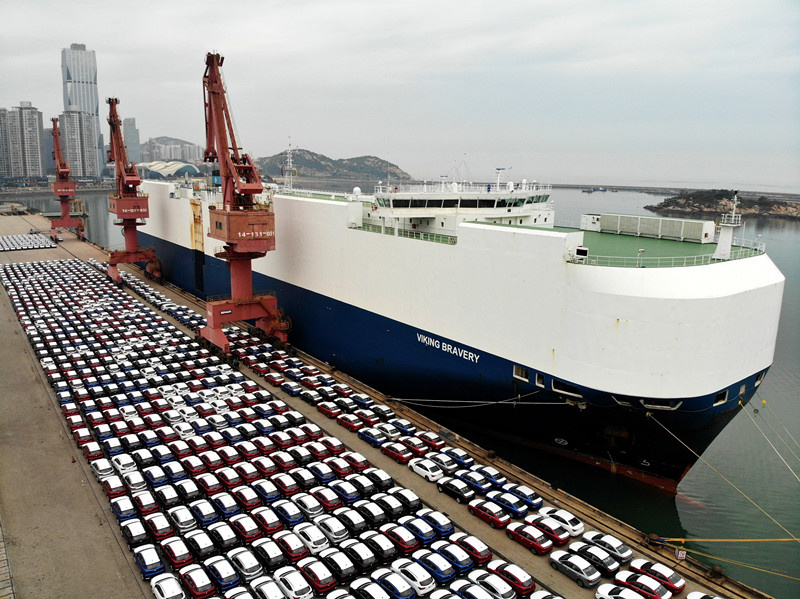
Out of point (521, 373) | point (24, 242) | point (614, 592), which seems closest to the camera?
point (614, 592)

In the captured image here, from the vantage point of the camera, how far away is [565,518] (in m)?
16.9

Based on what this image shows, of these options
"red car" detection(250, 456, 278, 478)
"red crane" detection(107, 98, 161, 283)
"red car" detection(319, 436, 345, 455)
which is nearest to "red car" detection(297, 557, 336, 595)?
"red car" detection(250, 456, 278, 478)

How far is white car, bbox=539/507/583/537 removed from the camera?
54.1 feet

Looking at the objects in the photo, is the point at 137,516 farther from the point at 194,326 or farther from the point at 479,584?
the point at 194,326

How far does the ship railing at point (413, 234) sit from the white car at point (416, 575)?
14.4 meters

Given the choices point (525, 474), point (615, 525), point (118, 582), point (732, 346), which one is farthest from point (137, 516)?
point (732, 346)

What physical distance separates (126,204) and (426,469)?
1824 inches

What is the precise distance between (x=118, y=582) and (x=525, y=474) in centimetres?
1366

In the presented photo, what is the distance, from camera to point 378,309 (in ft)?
96.9

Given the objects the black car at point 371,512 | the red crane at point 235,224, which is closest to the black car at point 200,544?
the black car at point 371,512

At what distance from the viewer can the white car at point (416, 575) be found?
46.4 feet

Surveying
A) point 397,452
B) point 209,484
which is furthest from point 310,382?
point 209,484

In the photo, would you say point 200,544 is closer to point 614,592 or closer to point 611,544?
point 614,592

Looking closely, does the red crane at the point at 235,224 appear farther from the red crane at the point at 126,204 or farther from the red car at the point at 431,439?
the red crane at the point at 126,204
